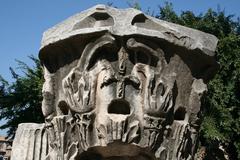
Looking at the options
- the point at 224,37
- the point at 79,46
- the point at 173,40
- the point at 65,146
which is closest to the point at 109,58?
the point at 79,46

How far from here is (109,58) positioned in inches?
150

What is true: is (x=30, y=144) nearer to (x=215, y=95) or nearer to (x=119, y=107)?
(x=119, y=107)

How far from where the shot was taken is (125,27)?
374cm

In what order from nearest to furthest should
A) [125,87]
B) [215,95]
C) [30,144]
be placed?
[125,87]
[30,144]
[215,95]

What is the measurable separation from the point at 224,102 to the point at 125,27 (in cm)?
1197

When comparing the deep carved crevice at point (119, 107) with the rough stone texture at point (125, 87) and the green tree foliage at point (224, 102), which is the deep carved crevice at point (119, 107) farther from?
the green tree foliage at point (224, 102)

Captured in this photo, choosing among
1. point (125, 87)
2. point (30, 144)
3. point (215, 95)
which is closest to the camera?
point (125, 87)

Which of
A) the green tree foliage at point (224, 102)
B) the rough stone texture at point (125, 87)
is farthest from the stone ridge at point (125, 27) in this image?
the green tree foliage at point (224, 102)

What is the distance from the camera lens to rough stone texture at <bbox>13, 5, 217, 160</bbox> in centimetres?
370

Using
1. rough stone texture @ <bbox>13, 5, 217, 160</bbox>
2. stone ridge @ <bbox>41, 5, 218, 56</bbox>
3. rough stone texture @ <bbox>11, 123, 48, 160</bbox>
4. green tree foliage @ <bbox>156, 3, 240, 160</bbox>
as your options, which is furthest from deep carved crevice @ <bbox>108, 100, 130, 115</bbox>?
green tree foliage @ <bbox>156, 3, 240, 160</bbox>

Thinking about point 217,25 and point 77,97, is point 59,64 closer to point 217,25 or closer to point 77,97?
point 77,97

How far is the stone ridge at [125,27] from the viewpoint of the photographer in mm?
3736

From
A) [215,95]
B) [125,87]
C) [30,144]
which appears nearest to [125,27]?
[125,87]

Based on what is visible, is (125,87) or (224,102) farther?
(224,102)
